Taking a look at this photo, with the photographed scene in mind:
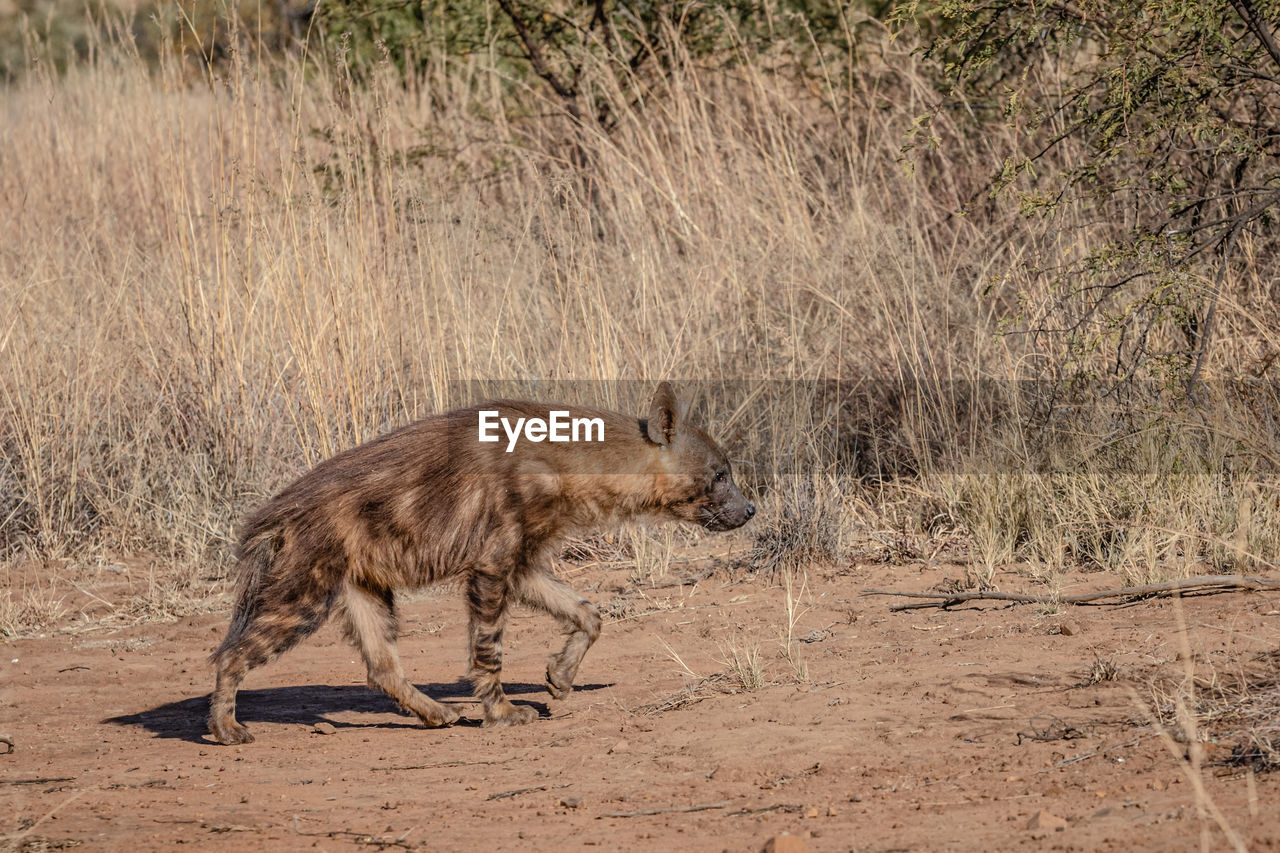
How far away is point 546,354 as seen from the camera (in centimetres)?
988

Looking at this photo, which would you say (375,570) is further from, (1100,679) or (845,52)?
(845,52)

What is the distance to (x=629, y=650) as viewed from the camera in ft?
23.3

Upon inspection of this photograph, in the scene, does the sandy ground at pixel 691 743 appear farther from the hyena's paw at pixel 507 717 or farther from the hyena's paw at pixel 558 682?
the hyena's paw at pixel 507 717

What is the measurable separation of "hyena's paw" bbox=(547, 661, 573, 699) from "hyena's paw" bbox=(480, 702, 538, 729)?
0.19 m

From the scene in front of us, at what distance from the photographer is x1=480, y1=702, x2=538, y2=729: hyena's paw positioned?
19.9 ft

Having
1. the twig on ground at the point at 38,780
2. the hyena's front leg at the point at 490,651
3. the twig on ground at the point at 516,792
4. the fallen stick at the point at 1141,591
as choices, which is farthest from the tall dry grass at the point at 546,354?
the twig on ground at the point at 516,792

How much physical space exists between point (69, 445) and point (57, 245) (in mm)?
3035

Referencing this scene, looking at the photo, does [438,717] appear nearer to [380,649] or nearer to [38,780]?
[380,649]

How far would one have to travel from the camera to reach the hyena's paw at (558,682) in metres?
6.25

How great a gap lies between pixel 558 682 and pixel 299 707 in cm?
139

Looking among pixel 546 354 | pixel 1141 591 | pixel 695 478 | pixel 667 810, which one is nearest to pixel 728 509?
pixel 695 478

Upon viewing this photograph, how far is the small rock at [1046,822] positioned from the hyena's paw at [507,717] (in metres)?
2.75

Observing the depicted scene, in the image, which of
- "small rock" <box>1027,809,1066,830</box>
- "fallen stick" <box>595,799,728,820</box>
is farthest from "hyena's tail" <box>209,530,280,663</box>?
"small rock" <box>1027,809,1066,830</box>

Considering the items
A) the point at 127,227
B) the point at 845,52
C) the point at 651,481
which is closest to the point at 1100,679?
the point at 651,481
